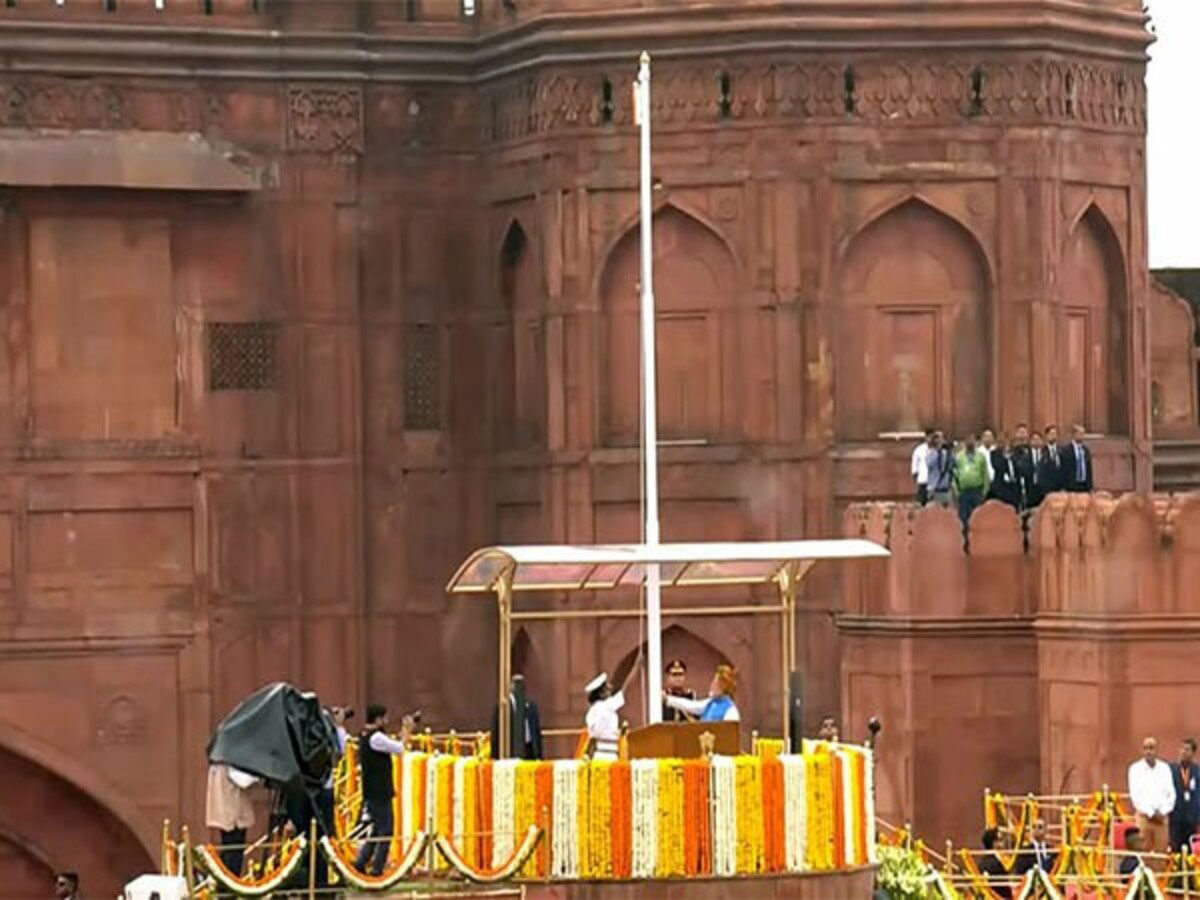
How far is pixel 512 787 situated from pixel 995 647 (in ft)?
37.5

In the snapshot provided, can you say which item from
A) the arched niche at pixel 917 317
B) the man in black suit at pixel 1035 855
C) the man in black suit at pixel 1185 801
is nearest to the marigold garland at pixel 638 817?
the man in black suit at pixel 1035 855

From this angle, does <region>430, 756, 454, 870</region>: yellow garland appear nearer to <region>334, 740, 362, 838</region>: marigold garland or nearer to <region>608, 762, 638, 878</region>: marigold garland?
<region>608, 762, 638, 878</region>: marigold garland

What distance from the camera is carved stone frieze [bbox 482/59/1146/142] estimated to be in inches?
1775

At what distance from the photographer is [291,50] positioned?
46969 millimetres

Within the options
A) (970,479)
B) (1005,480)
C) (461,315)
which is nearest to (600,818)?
(970,479)

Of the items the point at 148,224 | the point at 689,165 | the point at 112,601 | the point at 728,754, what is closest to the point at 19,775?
the point at 112,601

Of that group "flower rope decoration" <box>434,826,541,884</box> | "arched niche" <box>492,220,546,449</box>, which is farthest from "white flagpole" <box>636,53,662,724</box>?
"arched niche" <box>492,220,546,449</box>

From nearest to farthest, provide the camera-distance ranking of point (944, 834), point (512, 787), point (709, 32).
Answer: point (512, 787) → point (944, 834) → point (709, 32)

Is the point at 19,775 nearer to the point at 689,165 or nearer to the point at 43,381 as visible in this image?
Result: the point at 43,381

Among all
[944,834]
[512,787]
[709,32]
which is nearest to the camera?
[512,787]

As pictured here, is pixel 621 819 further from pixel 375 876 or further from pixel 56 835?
pixel 56 835

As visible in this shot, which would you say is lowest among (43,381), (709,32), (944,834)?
(944,834)

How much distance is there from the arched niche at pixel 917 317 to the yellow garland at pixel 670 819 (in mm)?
14733

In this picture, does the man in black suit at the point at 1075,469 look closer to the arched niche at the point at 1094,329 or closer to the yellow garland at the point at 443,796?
the arched niche at the point at 1094,329
